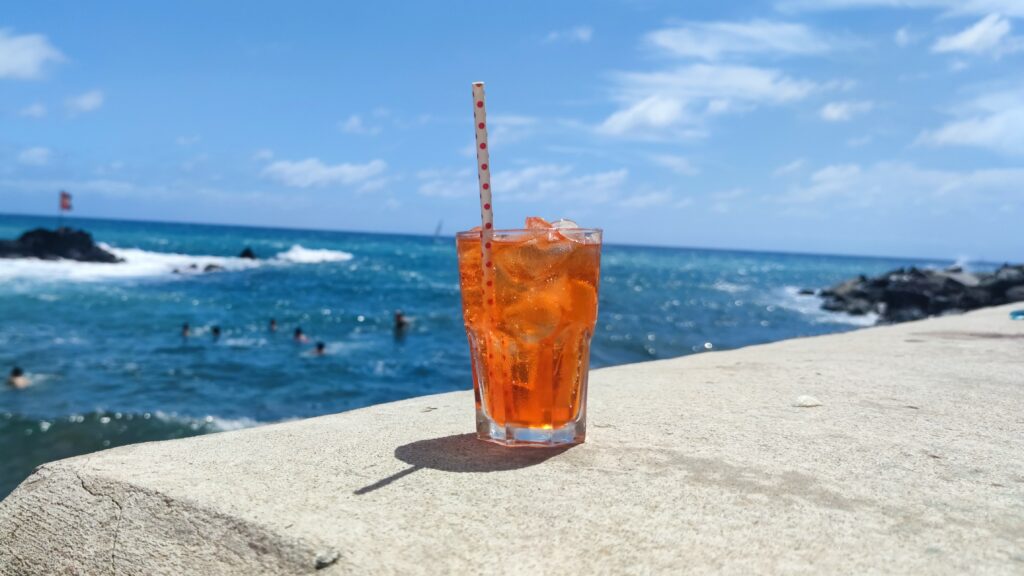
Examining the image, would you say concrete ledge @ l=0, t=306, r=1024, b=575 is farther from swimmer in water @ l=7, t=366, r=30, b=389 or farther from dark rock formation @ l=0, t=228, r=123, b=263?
dark rock formation @ l=0, t=228, r=123, b=263

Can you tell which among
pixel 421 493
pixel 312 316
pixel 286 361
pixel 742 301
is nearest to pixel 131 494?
pixel 421 493

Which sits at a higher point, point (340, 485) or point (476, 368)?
point (476, 368)

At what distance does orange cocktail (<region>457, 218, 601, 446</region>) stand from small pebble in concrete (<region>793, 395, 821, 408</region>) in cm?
80

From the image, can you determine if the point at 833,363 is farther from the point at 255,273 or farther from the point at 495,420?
the point at 255,273

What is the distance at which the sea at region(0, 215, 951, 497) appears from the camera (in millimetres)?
9875

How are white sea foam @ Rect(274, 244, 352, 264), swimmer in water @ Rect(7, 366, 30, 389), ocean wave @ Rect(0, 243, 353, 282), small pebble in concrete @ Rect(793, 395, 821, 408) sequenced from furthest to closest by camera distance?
white sea foam @ Rect(274, 244, 352, 264)
ocean wave @ Rect(0, 243, 353, 282)
swimmer in water @ Rect(7, 366, 30, 389)
small pebble in concrete @ Rect(793, 395, 821, 408)

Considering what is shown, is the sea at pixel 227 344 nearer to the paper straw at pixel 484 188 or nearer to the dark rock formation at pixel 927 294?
the paper straw at pixel 484 188

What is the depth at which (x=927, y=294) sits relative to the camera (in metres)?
27.1

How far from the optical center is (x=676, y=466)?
1.76m

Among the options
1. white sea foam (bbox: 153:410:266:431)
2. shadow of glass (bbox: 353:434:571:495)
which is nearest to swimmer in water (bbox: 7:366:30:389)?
white sea foam (bbox: 153:410:266:431)

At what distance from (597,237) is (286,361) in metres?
13.4

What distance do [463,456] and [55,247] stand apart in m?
40.9

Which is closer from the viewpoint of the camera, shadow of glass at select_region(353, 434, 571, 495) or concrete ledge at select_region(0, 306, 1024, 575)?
concrete ledge at select_region(0, 306, 1024, 575)

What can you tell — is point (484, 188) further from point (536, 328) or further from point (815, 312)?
point (815, 312)
